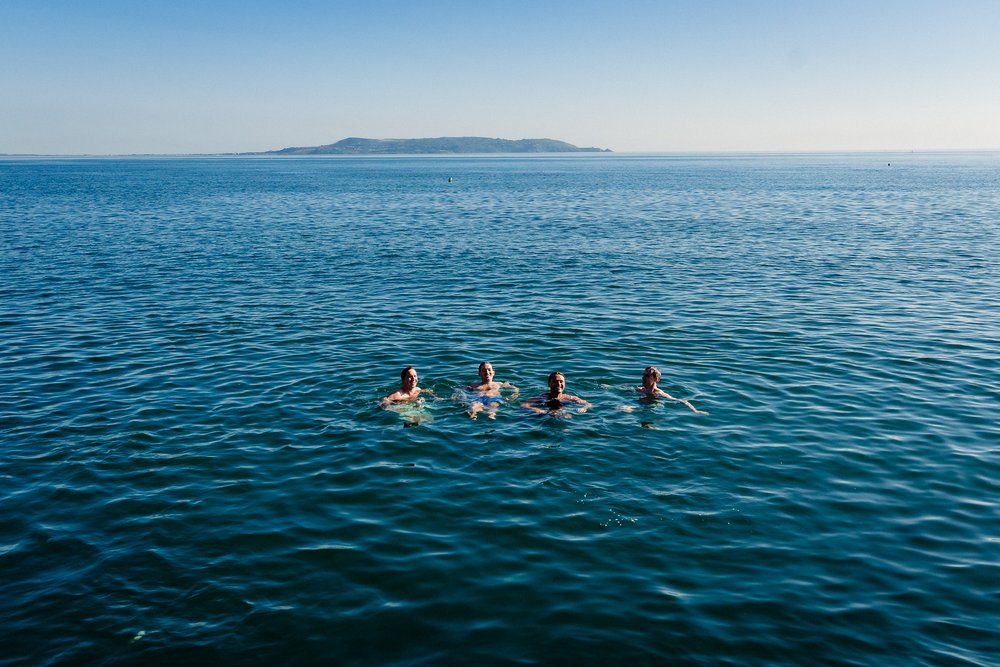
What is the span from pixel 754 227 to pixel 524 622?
171 ft

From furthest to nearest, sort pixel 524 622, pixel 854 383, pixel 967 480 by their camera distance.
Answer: pixel 854 383 < pixel 967 480 < pixel 524 622

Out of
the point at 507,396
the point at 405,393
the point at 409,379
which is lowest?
the point at 507,396

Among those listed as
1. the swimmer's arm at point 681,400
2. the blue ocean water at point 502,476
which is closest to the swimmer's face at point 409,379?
the blue ocean water at point 502,476

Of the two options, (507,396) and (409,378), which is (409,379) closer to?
(409,378)

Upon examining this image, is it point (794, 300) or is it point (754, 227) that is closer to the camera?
point (794, 300)

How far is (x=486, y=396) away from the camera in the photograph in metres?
18.0

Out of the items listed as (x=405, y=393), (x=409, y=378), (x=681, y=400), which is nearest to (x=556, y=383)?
(x=681, y=400)

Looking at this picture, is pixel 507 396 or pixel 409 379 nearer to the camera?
pixel 409 379

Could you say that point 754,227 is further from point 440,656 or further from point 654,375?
point 440,656

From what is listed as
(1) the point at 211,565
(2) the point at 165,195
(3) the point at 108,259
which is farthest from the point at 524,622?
(2) the point at 165,195

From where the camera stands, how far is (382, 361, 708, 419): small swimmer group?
17.2m

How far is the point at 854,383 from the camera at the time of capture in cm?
1950

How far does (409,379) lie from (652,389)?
605 cm

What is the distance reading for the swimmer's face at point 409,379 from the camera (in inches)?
692
